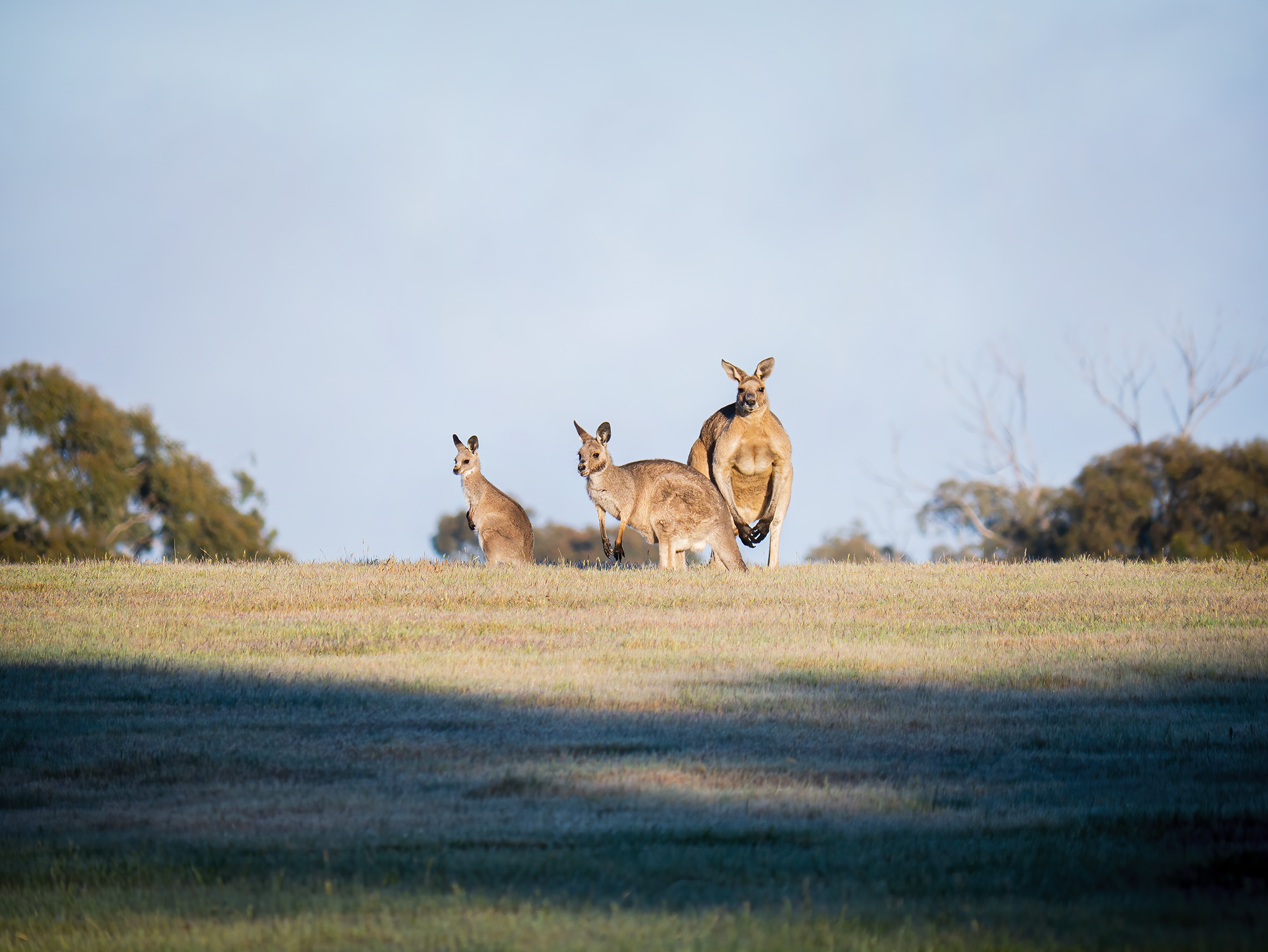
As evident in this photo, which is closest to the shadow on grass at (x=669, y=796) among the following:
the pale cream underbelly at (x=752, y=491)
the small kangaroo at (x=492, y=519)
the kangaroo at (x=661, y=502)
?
the kangaroo at (x=661, y=502)

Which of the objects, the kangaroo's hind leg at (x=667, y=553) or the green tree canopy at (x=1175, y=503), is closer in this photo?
the kangaroo's hind leg at (x=667, y=553)

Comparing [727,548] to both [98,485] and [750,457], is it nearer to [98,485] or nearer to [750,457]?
[750,457]

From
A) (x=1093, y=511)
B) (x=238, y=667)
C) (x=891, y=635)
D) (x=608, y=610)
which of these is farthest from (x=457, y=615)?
(x=1093, y=511)

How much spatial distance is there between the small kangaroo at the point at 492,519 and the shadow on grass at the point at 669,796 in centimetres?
905

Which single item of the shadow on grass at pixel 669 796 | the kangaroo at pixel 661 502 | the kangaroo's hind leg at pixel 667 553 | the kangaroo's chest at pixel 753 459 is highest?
the kangaroo's chest at pixel 753 459

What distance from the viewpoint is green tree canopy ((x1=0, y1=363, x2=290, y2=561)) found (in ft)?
152

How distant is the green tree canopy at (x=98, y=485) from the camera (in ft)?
152

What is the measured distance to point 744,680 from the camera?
11.3 meters

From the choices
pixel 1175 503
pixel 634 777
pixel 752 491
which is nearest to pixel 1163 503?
pixel 1175 503

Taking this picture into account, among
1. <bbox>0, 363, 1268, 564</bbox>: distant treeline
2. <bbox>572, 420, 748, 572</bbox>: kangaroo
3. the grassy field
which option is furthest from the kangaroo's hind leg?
<bbox>0, 363, 1268, 564</bbox>: distant treeline

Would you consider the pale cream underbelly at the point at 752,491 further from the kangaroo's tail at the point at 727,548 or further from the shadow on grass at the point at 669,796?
the shadow on grass at the point at 669,796

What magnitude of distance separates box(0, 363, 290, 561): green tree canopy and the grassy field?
32.9 metres

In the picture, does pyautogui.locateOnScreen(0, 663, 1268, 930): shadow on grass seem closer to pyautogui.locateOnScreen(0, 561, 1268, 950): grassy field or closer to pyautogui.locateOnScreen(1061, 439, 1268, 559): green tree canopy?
pyautogui.locateOnScreen(0, 561, 1268, 950): grassy field

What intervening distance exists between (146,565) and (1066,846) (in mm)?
16147
